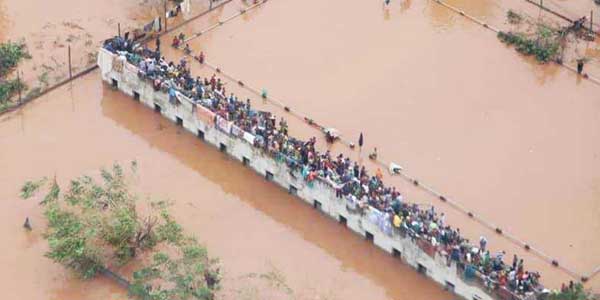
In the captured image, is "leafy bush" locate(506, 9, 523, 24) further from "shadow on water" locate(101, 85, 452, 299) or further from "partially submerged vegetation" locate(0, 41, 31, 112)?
"partially submerged vegetation" locate(0, 41, 31, 112)

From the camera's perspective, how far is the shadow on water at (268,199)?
110 ft

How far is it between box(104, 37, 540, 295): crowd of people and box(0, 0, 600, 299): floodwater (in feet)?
4.23

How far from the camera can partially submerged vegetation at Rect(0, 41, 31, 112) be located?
3856 centimetres

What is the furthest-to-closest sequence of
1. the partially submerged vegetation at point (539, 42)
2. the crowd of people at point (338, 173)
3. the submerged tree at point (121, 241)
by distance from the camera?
the partially submerged vegetation at point (539, 42), the crowd of people at point (338, 173), the submerged tree at point (121, 241)

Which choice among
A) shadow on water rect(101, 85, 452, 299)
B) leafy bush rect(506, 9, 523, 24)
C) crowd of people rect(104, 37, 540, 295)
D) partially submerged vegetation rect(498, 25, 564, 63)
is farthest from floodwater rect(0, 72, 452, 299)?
leafy bush rect(506, 9, 523, 24)

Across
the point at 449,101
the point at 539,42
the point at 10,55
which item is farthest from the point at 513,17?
the point at 10,55

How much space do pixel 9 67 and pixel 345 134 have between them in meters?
11.4

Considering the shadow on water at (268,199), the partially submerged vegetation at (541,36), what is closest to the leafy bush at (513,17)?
the partially submerged vegetation at (541,36)

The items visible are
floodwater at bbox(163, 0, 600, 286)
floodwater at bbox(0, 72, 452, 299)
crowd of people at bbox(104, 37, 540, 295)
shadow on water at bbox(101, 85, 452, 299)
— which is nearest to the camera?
crowd of people at bbox(104, 37, 540, 295)

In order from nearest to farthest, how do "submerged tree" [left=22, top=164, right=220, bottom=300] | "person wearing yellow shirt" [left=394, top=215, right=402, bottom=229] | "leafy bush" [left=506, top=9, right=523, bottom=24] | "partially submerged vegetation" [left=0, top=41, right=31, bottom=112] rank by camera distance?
1. "submerged tree" [left=22, top=164, right=220, bottom=300]
2. "person wearing yellow shirt" [left=394, top=215, right=402, bottom=229]
3. "partially submerged vegetation" [left=0, top=41, right=31, bottom=112]
4. "leafy bush" [left=506, top=9, right=523, bottom=24]

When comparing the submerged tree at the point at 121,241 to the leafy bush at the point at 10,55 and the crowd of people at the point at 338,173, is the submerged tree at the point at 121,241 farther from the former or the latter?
the leafy bush at the point at 10,55

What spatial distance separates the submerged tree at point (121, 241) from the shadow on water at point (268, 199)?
3058mm

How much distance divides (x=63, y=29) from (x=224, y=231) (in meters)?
11.8

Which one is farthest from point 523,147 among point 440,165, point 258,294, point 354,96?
point 258,294
